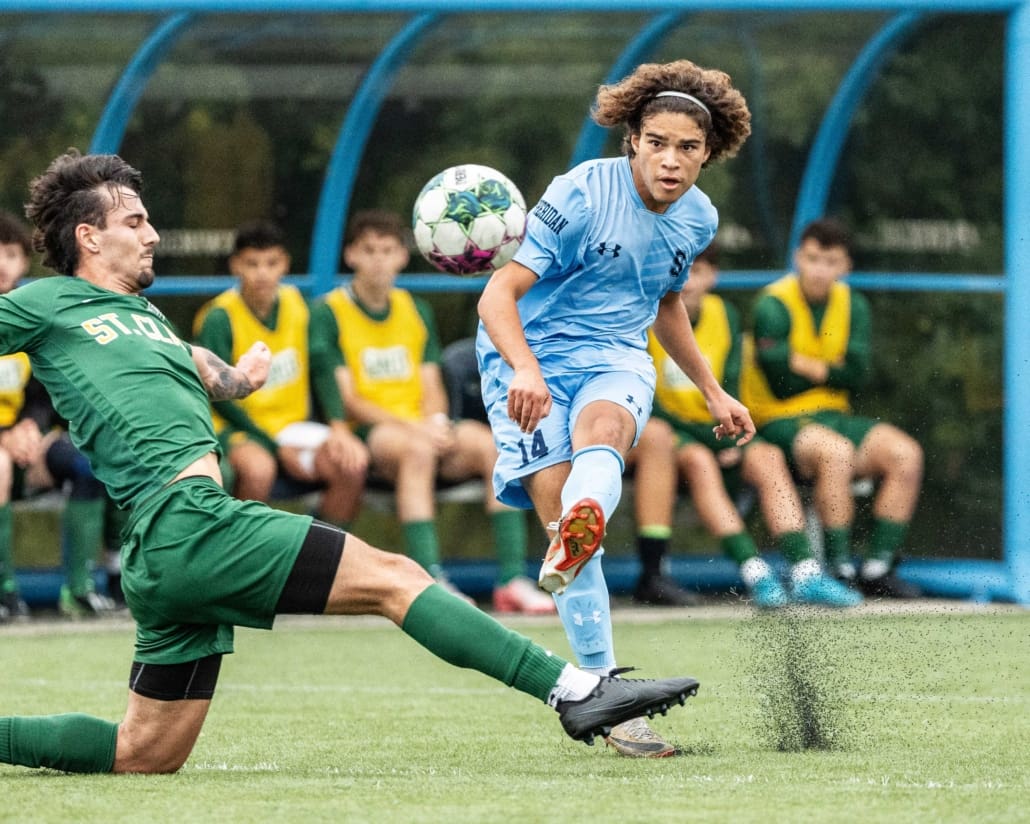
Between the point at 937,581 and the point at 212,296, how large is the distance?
413 cm

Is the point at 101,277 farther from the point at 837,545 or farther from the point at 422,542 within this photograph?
the point at 837,545

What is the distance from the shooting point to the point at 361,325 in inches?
381

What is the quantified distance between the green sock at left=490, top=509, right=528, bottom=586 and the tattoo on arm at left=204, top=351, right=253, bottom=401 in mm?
4235

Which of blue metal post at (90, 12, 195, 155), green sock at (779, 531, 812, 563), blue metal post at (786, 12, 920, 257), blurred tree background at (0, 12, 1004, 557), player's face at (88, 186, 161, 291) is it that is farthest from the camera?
blue metal post at (786, 12, 920, 257)

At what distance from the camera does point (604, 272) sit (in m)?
5.32

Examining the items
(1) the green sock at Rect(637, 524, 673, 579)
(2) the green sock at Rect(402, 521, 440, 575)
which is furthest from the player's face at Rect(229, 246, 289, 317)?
(1) the green sock at Rect(637, 524, 673, 579)

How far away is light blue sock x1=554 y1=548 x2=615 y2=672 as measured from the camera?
517 centimetres

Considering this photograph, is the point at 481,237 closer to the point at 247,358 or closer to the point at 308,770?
the point at 247,358

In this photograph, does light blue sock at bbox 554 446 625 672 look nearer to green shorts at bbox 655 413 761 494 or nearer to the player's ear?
the player's ear

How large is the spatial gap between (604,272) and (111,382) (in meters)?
1.48

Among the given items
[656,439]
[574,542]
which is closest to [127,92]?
[656,439]

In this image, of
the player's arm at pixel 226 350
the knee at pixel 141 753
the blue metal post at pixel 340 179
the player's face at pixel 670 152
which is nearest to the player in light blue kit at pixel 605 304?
the player's face at pixel 670 152

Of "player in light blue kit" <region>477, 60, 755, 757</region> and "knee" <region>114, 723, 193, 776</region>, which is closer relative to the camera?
"knee" <region>114, 723, 193, 776</region>

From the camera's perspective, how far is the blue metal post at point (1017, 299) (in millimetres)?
8992
